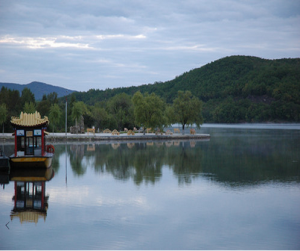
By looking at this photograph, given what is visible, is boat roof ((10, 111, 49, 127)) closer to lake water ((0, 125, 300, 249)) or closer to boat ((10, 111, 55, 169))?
boat ((10, 111, 55, 169))

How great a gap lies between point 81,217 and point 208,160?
1624 centimetres

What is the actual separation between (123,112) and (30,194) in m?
47.7

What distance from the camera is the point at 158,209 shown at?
1378cm

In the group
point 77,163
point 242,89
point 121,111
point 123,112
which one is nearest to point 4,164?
point 77,163

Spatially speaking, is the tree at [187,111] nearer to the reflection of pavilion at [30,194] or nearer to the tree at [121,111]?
the tree at [121,111]

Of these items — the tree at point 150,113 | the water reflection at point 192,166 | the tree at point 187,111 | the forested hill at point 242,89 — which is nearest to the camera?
the water reflection at point 192,166

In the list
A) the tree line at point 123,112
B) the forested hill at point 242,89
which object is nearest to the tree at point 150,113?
the tree line at point 123,112

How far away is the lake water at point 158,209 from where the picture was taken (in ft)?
35.3

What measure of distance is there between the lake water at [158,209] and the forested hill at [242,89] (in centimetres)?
10281

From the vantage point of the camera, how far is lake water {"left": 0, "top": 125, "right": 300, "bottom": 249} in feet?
35.3

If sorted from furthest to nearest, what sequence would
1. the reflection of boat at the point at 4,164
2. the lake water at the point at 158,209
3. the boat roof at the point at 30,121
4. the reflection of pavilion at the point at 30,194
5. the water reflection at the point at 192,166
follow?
the boat roof at the point at 30,121
the reflection of boat at the point at 4,164
the water reflection at the point at 192,166
the reflection of pavilion at the point at 30,194
the lake water at the point at 158,209

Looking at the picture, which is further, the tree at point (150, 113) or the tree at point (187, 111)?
the tree at point (187, 111)

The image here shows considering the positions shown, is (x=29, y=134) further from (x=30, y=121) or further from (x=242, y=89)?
(x=242, y=89)

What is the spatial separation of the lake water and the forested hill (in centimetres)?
10281
